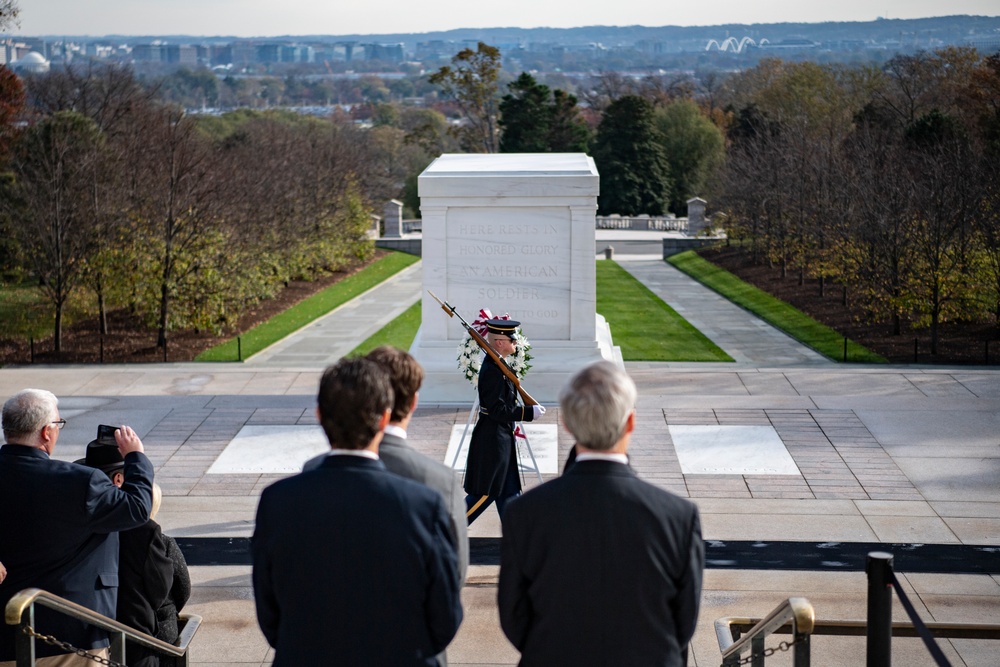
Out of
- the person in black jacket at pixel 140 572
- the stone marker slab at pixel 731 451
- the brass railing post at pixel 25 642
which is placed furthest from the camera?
the stone marker slab at pixel 731 451

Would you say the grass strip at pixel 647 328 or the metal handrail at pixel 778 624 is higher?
the metal handrail at pixel 778 624

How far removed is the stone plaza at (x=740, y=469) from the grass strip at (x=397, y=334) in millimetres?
1722

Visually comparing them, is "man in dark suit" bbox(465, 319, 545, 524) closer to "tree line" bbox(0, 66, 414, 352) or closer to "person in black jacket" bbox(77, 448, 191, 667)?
"person in black jacket" bbox(77, 448, 191, 667)

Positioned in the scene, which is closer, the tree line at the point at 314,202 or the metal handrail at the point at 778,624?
the metal handrail at the point at 778,624

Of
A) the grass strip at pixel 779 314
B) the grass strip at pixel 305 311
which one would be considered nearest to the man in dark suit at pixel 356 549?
the grass strip at pixel 305 311

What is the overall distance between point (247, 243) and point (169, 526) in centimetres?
1495

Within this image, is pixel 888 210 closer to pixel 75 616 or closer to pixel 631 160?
pixel 75 616

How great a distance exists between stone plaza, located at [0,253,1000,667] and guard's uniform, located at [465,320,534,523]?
1.88 ft

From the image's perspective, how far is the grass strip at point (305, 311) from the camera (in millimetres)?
19578

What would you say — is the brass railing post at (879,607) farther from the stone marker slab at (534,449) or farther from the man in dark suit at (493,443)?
the stone marker slab at (534,449)

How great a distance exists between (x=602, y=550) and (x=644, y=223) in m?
46.7

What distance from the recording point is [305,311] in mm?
24250

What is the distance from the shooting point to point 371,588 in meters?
3.66

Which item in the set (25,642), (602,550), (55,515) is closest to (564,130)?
(55,515)
